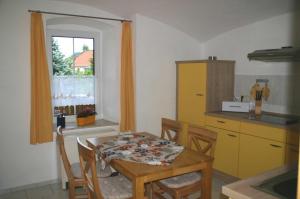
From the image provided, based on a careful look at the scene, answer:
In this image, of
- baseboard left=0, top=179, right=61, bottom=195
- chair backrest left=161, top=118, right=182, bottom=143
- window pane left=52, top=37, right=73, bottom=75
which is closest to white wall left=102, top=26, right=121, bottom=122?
window pane left=52, top=37, right=73, bottom=75

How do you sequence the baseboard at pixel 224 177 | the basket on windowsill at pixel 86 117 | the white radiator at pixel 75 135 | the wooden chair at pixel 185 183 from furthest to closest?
the basket on windowsill at pixel 86 117 → the baseboard at pixel 224 177 → the white radiator at pixel 75 135 → the wooden chair at pixel 185 183

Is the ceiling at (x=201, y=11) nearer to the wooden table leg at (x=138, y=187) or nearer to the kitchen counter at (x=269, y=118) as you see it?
the kitchen counter at (x=269, y=118)

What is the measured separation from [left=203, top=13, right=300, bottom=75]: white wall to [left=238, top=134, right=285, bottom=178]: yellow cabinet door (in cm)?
98

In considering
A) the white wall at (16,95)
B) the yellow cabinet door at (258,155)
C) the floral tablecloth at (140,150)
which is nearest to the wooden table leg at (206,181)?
the floral tablecloth at (140,150)

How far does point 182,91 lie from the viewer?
159 inches

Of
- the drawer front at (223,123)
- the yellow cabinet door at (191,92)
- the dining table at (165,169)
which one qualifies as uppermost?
the yellow cabinet door at (191,92)

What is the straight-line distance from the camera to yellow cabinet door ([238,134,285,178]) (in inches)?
114

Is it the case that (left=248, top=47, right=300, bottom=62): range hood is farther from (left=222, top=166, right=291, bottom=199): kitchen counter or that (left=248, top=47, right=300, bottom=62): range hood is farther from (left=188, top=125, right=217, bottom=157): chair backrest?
(left=222, top=166, right=291, bottom=199): kitchen counter

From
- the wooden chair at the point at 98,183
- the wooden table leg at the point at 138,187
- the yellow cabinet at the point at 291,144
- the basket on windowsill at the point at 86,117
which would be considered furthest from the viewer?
the basket on windowsill at the point at 86,117

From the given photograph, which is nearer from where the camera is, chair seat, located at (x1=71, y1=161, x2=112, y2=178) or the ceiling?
chair seat, located at (x1=71, y1=161, x2=112, y2=178)

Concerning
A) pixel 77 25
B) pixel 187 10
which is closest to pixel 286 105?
pixel 187 10

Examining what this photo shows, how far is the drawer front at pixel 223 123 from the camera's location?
330 cm

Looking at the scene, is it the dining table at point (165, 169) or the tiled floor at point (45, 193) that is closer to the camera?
the dining table at point (165, 169)

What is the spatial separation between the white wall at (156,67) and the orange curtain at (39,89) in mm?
1211
